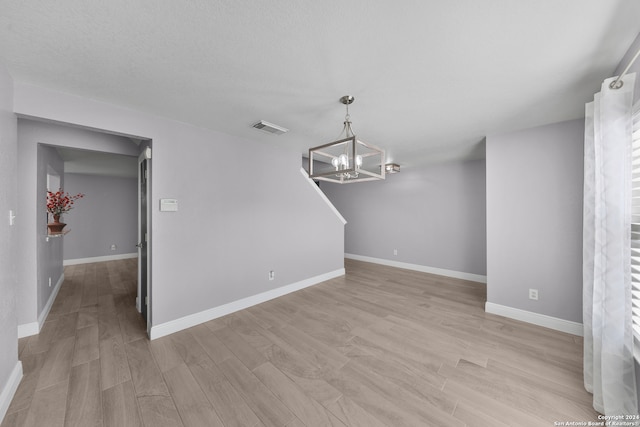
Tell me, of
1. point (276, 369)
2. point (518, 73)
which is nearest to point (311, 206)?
point (276, 369)

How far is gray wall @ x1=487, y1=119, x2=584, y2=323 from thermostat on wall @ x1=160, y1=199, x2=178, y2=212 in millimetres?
4071

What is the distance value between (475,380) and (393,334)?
2.77 ft

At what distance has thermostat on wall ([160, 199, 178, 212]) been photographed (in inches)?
101

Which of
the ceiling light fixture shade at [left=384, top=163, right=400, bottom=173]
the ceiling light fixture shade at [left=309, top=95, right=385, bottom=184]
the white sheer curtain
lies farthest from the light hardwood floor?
the ceiling light fixture shade at [left=384, top=163, right=400, bottom=173]

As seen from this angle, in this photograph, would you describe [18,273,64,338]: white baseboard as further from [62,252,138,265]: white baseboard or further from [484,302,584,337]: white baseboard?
[484,302,584,337]: white baseboard

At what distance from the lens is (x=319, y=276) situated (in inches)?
176

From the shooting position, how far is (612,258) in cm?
156

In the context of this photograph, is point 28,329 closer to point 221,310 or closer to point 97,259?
point 221,310

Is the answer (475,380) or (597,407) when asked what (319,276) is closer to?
(475,380)

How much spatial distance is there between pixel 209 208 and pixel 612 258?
3.72 metres

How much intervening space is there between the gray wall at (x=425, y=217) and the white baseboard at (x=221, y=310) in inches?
97.3

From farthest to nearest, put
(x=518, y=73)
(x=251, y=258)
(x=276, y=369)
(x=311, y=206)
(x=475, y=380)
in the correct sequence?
(x=311, y=206), (x=251, y=258), (x=276, y=369), (x=475, y=380), (x=518, y=73)

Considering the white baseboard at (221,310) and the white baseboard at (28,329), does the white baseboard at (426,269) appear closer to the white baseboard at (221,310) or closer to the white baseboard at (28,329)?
the white baseboard at (221,310)

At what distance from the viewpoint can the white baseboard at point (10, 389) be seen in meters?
1.52
